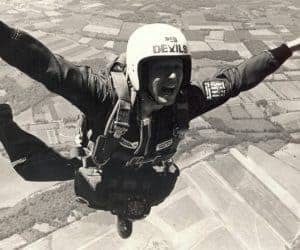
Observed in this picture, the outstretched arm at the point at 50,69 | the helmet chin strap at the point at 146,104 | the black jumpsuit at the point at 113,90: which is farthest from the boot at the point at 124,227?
the outstretched arm at the point at 50,69

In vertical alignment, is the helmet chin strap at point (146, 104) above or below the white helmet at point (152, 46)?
below

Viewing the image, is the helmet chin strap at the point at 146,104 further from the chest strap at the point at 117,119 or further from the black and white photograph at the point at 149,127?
the chest strap at the point at 117,119

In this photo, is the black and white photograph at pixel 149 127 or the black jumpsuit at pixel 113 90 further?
the black and white photograph at pixel 149 127

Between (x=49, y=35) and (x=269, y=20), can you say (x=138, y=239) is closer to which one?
(x=49, y=35)

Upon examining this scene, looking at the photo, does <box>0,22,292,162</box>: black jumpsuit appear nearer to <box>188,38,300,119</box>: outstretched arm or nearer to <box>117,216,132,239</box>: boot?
<box>188,38,300,119</box>: outstretched arm

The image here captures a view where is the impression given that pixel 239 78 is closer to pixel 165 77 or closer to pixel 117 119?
pixel 165 77
